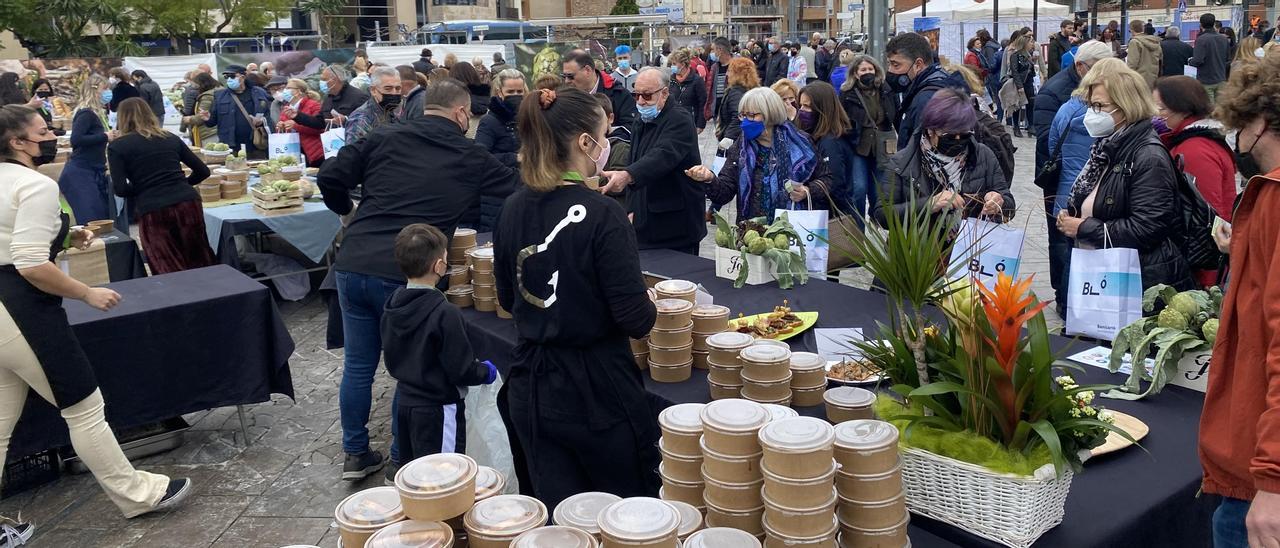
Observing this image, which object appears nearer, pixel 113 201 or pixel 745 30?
pixel 113 201

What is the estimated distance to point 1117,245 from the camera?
3693 mm

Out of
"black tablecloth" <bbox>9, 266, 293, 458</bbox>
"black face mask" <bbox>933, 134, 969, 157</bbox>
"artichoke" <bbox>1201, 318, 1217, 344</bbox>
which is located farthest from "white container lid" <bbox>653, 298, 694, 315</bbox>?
"black tablecloth" <bbox>9, 266, 293, 458</bbox>

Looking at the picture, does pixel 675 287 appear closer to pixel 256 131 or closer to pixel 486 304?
pixel 486 304

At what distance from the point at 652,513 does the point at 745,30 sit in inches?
2579

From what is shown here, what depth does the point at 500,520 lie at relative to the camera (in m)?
1.81

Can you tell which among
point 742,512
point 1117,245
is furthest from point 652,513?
point 1117,245

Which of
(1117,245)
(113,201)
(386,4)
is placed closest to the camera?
(1117,245)

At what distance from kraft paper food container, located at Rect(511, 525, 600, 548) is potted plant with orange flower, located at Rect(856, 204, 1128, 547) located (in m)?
0.77

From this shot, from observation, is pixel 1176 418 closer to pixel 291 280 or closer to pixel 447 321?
pixel 447 321

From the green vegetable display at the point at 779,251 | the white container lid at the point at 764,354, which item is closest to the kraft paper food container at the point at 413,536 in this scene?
the white container lid at the point at 764,354

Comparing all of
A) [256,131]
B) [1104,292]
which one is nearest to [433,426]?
[1104,292]

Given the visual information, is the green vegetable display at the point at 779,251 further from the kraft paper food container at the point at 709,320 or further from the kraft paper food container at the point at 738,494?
the kraft paper food container at the point at 738,494

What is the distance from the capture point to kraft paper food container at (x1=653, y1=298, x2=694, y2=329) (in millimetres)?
3068

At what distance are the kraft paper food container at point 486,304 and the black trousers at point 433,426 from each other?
657mm
